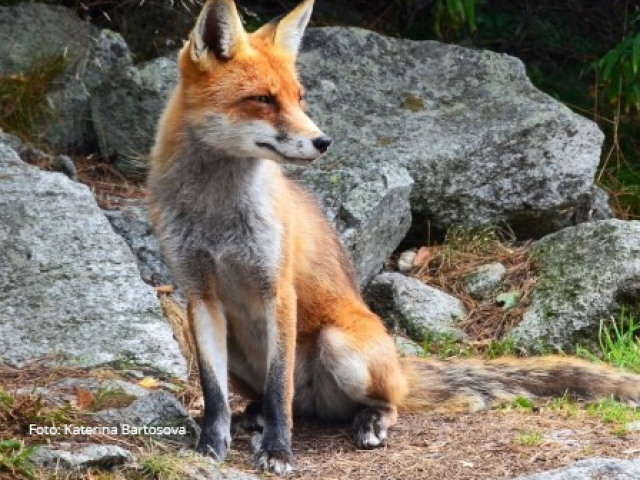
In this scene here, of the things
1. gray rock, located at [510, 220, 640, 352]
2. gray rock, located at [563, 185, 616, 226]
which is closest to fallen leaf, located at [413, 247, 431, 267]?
gray rock, located at [510, 220, 640, 352]

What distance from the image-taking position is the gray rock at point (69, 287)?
743 centimetres

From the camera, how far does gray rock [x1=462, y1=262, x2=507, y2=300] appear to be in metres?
9.46

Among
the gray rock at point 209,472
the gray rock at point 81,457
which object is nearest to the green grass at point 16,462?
the gray rock at point 81,457

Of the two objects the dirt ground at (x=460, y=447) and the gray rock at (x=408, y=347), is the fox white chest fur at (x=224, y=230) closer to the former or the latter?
the dirt ground at (x=460, y=447)

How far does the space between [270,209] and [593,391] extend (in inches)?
91.4

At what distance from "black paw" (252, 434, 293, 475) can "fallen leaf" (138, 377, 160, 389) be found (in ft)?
4.06

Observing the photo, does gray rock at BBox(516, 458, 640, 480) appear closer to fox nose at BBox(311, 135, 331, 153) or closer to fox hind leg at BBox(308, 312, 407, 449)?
fox hind leg at BBox(308, 312, 407, 449)

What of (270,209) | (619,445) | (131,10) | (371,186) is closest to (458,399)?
(619,445)

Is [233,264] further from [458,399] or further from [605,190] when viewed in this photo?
[605,190]

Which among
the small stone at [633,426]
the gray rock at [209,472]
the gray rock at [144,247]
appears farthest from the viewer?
the gray rock at [144,247]

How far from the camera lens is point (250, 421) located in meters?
6.84

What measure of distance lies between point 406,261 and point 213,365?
3880 millimetres

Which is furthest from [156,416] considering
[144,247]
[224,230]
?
[144,247]

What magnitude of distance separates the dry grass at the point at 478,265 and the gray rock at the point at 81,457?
13.4ft
